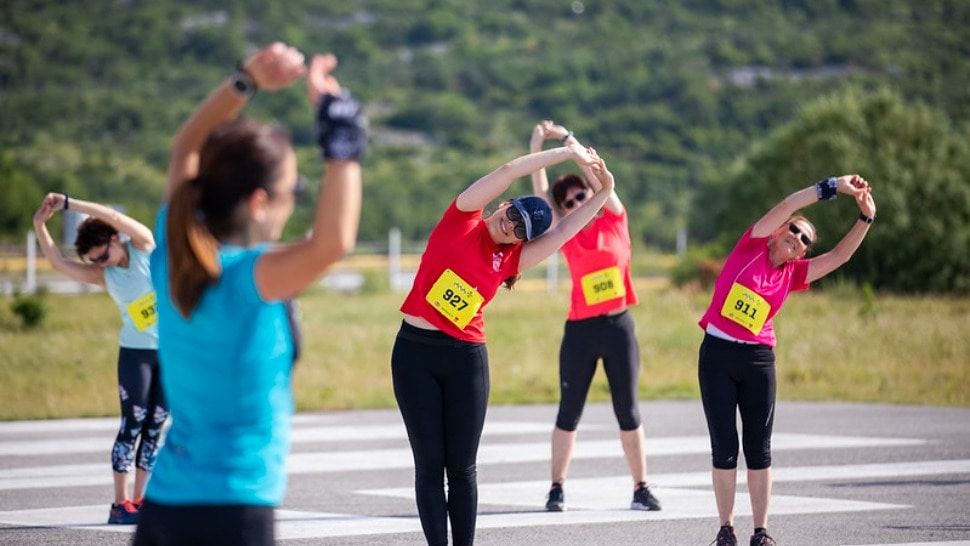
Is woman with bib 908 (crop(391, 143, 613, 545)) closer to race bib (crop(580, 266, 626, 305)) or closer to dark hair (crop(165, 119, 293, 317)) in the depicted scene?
race bib (crop(580, 266, 626, 305))

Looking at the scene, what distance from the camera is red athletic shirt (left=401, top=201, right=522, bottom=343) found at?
21.8 ft

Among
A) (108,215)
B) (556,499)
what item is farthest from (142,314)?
(556,499)

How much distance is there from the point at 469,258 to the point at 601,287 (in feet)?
7.74

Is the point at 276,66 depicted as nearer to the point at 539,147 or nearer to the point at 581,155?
the point at 581,155

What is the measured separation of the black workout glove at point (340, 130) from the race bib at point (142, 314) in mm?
4663

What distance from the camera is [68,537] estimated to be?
7.84m

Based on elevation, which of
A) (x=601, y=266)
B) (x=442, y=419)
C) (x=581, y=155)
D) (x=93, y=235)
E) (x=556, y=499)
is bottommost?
(x=556, y=499)

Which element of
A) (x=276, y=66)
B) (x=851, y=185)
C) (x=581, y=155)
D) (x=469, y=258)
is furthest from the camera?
(x=851, y=185)

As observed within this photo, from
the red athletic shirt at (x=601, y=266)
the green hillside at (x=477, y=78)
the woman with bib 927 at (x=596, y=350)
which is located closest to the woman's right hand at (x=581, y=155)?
the woman with bib 927 at (x=596, y=350)

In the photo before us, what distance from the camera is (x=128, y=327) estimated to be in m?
8.27

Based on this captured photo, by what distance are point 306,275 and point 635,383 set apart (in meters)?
5.41

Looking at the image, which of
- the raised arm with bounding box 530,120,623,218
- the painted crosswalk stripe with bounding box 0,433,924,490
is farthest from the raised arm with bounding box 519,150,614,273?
the painted crosswalk stripe with bounding box 0,433,924,490

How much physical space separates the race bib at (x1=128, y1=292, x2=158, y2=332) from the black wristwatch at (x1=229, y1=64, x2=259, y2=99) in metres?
4.31

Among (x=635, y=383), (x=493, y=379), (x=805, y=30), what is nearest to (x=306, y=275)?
(x=635, y=383)
